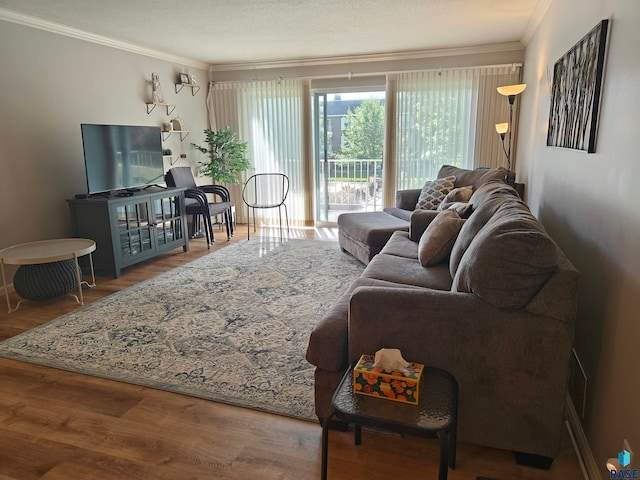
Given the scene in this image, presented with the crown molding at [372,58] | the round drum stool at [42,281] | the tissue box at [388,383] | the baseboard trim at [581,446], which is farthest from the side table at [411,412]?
the crown molding at [372,58]

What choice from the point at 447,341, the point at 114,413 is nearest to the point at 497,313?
the point at 447,341

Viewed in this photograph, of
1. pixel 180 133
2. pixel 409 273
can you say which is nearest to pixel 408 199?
pixel 409 273

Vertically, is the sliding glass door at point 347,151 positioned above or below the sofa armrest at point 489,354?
above

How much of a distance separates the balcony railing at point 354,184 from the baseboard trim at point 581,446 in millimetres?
4578

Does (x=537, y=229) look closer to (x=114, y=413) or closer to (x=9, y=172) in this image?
(x=114, y=413)

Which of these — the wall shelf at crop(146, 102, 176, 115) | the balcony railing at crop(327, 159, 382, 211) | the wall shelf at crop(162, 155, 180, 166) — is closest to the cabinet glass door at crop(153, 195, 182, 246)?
the wall shelf at crop(162, 155, 180, 166)

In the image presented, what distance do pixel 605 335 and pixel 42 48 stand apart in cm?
473

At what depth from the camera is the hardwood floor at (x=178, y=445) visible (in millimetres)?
1630

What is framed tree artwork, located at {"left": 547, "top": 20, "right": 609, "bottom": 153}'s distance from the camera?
1772mm

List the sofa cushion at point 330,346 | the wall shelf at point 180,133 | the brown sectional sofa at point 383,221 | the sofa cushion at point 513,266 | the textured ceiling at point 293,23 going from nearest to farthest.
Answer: the sofa cushion at point 513,266
the sofa cushion at point 330,346
the textured ceiling at point 293,23
the brown sectional sofa at point 383,221
the wall shelf at point 180,133

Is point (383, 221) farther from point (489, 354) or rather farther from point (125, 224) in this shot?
point (489, 354)

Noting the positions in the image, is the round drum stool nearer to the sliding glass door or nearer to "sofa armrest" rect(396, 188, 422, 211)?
"sofa armrest" rect(396, 188, 422, 211)

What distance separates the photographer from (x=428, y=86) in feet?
17.5

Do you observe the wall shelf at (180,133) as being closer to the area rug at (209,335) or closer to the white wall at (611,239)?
the area rug at (209,335)
